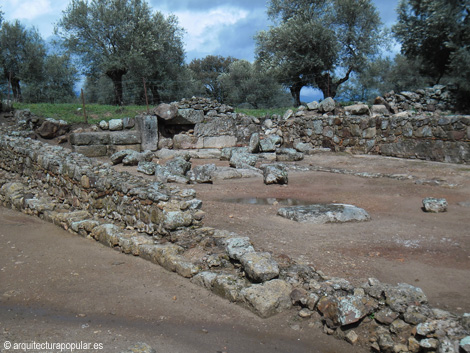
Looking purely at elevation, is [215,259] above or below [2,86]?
below

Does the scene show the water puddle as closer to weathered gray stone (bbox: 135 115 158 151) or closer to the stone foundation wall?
the stone foundation wall

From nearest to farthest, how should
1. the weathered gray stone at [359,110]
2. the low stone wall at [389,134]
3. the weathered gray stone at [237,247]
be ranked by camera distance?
the weathered gray stone at [237,247] < the low stone wall at [389,134] < the weathered gray stone at [359,110]

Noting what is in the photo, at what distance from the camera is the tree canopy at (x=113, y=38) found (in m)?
23.1

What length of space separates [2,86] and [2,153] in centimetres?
1815

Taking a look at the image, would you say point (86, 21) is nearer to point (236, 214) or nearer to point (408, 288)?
point (236, 214)

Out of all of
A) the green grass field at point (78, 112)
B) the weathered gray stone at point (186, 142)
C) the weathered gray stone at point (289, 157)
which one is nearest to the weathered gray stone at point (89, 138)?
the green grass field at point (78, 112)

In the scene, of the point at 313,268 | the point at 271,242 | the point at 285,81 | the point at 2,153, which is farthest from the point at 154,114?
the point at 313,268

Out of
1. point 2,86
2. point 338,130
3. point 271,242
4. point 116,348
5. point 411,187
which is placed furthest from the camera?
point 2,86

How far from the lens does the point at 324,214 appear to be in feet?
20.4

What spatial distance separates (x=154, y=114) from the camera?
54.3 ft

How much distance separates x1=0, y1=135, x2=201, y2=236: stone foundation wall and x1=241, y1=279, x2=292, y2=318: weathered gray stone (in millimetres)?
1796

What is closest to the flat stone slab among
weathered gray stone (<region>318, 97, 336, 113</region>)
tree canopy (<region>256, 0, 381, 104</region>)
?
weathered gray stone (<region>318, 97, 336, 113</region>)

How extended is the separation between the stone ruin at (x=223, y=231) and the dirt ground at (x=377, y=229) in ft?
1.50

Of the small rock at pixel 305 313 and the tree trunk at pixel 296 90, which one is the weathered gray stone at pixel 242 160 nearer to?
the small rock at pixel 305 313
